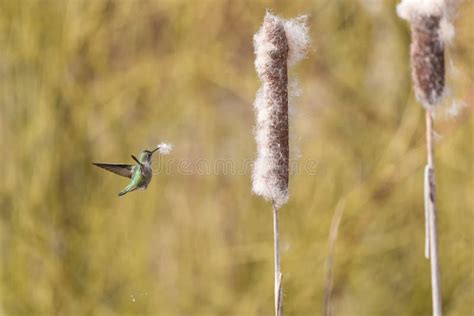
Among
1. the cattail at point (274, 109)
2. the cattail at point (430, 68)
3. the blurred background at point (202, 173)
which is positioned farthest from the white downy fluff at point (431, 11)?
the blurred background at point (202, 173)

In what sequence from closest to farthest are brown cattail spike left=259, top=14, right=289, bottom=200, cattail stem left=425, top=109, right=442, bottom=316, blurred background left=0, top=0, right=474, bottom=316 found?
brown cattail spike left=259, top=14, right=289, bottom=200, cattail stem left=425, top=109, right=442, bottom=316, blurred background left=0, top=0, right=474, bottom=316

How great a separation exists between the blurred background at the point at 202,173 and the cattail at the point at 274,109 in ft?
1.81

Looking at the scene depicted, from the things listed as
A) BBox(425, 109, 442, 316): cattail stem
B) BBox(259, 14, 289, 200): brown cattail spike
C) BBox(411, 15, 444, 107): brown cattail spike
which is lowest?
BBox(425, 109, 442, 316): cattail stem

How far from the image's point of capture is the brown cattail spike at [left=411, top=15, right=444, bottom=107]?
630 mm

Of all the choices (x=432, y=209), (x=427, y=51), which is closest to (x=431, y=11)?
(x=427, y=51)

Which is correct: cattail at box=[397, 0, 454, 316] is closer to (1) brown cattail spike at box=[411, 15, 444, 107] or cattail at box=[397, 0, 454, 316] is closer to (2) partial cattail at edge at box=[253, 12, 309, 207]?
(1) brown cattail spike at box=[411, 15, 444, 107]

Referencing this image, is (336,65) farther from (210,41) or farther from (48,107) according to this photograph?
(48,107)

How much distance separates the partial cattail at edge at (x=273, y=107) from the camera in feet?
1.70

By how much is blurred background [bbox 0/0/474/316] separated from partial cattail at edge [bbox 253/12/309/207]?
55 centimetres

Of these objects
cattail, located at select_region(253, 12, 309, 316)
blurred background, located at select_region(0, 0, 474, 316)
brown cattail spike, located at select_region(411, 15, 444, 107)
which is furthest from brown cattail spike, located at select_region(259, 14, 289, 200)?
blurred background, located at select_region(0, 0, 474, 316)

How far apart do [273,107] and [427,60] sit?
0.19 meters

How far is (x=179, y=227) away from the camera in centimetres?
111

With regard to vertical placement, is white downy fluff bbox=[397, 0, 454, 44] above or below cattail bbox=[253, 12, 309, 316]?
above

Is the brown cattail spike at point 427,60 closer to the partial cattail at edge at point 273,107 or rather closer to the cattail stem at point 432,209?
the cattail stem at point 432,209
